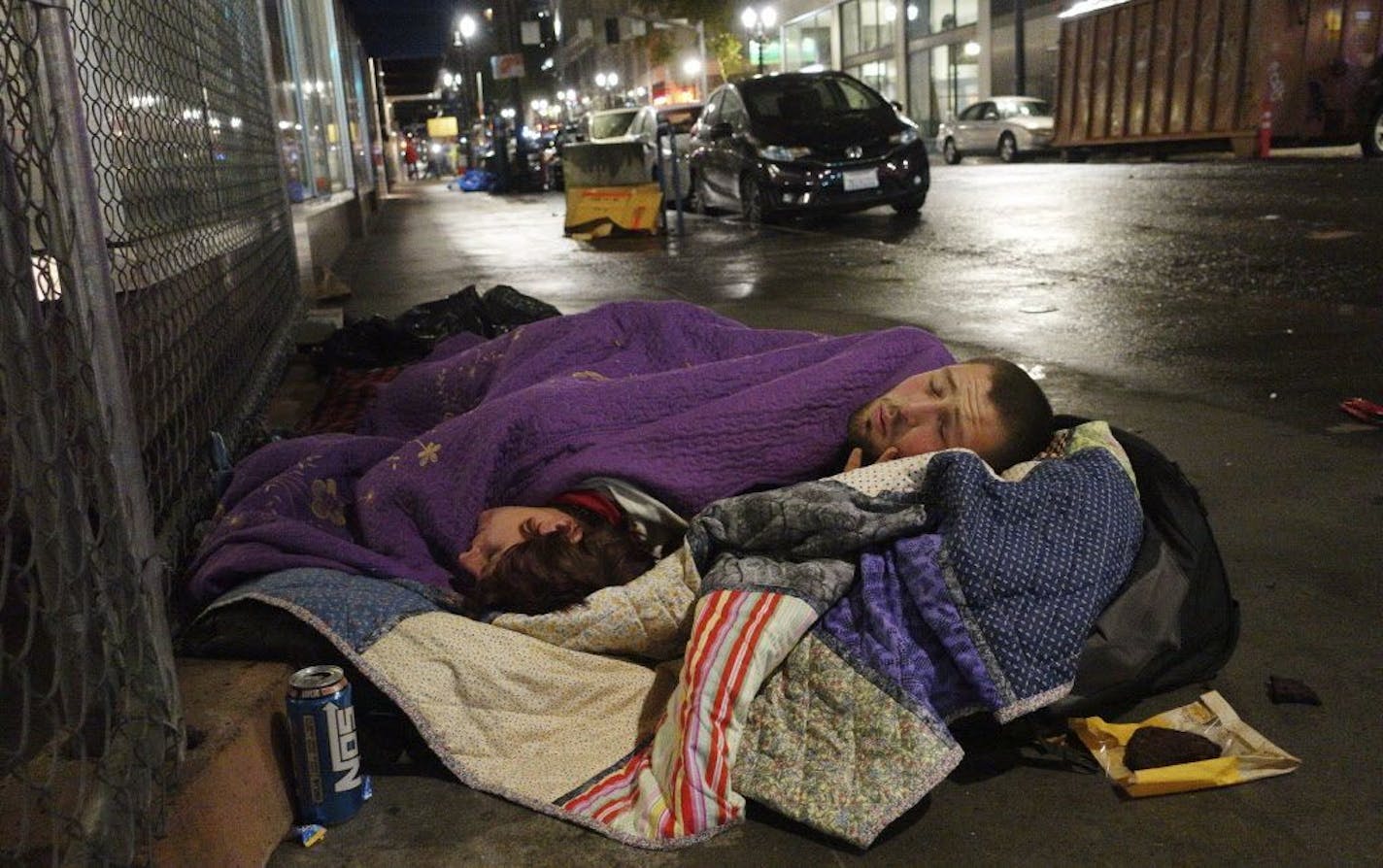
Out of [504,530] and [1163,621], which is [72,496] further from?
[1163,621]

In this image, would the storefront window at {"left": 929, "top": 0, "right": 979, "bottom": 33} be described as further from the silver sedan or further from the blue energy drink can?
the blue energy drink can

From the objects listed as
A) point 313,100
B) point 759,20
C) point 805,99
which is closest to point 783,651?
point 805,99

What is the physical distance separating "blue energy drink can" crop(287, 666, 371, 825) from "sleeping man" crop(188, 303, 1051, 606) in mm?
508

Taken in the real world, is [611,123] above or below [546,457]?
above

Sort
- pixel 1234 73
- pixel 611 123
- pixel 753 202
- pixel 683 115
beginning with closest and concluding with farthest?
pixel 753 202
pixel 1234 73
pixel 683 115
pixel 611 123

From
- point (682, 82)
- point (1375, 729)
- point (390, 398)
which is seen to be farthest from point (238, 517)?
point (682, 82)

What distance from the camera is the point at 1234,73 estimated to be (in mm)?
16359

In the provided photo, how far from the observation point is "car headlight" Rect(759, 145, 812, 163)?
36.1 feet

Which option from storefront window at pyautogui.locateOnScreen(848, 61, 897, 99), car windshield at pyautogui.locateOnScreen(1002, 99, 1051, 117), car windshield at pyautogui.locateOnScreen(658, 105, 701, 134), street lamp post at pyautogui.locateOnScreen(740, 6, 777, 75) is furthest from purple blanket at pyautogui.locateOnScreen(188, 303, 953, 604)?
storefront window at pyautogui.locateOnScreen(848, 61, 897, 99)

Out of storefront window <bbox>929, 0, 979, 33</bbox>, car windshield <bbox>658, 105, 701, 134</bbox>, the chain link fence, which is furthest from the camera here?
storefront window <bbox>929, 0, 979, 33</bbox>

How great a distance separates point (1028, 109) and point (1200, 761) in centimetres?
2358

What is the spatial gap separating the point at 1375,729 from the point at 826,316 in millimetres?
4451

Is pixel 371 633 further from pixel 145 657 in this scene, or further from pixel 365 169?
pixel 365 169

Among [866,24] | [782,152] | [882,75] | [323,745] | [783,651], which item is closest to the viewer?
[323,745]
